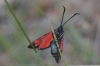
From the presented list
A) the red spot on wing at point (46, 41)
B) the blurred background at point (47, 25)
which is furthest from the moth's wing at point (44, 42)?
the blurred background at point (47, 25)

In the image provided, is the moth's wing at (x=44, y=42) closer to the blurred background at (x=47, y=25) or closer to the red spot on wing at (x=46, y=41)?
the red spot on wing at (x=46, y=41)

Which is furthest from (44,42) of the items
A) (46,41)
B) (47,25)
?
(47,25)

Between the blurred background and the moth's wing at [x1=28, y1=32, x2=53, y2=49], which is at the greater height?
the moth's wing at [x1=28, y1=32, x2=53, y2=49]

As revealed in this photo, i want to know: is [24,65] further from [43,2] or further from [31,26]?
[43,2]

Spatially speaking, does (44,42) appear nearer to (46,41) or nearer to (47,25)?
(46,41)

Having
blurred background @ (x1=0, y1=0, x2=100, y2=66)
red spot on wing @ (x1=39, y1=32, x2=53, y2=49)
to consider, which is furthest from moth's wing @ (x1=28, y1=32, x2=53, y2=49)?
blurred background @ (x1=0, y1=0, x2=100, y2=66)

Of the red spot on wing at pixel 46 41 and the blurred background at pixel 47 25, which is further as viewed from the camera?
the blurred background at pixel 47 25

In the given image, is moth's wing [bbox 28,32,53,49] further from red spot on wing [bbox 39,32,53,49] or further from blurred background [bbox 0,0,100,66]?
blurred background [bbox 0,0,100,66]

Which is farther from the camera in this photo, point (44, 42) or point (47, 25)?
point (47, 25)

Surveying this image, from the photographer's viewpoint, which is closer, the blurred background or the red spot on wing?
the red spot on wing

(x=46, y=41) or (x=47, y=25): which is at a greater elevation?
(x=46, y=41)

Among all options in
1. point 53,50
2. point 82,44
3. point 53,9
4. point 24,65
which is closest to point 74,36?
point 82,44
